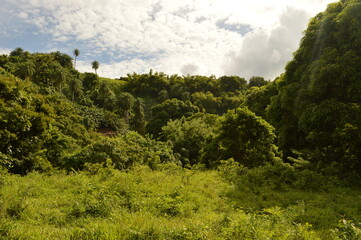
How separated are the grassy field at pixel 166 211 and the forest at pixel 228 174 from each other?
1.2 inches

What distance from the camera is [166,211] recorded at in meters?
6.36

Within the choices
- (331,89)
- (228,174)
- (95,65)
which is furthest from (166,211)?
(95,65)

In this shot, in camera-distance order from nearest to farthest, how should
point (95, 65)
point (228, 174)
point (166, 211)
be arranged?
point (166, 211)
point (228, 174)
point (95, 65)

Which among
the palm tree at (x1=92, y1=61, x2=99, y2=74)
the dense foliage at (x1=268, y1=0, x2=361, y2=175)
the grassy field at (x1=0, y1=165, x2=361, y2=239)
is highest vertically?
the palm tree at (x1=92, y1=61, x2=99, y2=74)

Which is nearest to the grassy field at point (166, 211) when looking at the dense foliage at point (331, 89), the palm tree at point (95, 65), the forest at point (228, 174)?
the forest at point (228, 174)

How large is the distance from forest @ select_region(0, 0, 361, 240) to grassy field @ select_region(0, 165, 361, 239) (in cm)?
3

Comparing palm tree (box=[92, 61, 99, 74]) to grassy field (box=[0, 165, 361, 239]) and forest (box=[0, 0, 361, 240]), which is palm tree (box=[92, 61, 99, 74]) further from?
grassy field (box=[0, 165, 361, 239])

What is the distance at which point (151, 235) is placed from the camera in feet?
15.3

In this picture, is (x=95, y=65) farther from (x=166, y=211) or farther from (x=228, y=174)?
(x=166, y=211)

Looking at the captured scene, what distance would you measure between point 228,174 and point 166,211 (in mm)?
5903

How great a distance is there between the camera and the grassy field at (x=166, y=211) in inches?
181

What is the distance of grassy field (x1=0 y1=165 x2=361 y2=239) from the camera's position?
4.61 m

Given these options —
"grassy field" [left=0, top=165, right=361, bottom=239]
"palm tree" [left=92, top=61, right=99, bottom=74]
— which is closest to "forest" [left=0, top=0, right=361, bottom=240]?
"grassy field" [left=0, top=165, right=361, bottom=239]

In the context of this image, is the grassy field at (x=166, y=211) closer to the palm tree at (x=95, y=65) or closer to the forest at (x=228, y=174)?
the forest at (x=228, y=174)
